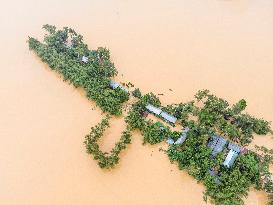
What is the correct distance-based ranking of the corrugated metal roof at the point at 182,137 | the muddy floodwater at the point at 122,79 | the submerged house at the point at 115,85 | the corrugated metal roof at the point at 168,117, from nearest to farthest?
the muddy floodwater at the point at 122,79 → the corrugated metal roof at the point at 182,137 → the corrugated metal roof at the point at 168,117 → the submerged house at the point at 115,85

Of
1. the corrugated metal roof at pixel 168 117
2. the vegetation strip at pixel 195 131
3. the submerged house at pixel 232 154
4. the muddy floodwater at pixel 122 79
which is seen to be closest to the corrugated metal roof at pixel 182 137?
the vegetation strip at pixel 195 131

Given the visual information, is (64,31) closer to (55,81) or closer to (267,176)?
(55,81)

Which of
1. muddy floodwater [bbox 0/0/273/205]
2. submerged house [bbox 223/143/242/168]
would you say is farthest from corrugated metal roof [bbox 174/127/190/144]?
submerged house [bbox 223/143/242/168]

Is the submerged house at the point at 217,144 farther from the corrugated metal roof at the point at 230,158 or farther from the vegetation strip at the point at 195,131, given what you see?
the corrugated metal roof at the point at 230,158

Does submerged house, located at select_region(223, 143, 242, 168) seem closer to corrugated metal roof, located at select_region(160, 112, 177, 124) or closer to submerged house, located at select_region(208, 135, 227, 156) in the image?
submerged house, located at select_region(208, 135, 227, 156)

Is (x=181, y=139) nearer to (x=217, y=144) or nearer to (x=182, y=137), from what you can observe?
(x=182, y=137)
